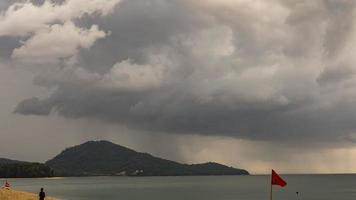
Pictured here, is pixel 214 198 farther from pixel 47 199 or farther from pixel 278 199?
pixel 47 199

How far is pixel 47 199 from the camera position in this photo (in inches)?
3105

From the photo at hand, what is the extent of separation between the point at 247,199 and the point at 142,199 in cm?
3431

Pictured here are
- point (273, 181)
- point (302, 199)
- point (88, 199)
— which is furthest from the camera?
point (302, 199)

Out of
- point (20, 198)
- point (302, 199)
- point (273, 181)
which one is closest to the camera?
point (273, 181)

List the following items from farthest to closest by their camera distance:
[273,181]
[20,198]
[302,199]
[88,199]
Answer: [302,199], [88,199], [20,198], [273,181]

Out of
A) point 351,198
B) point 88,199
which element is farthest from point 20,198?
point 351,198

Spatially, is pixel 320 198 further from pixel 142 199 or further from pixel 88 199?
pixel 88 199

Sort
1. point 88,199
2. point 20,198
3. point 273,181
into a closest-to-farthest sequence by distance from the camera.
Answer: point 273,181
point 20,198
point 88,199

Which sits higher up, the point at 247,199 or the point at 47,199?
the point at 247,199

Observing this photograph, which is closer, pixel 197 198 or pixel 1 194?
pixel 1 194

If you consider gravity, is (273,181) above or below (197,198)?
below

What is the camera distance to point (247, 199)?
572 feet

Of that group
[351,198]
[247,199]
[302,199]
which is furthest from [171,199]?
[351,198]

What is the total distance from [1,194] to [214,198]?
10857cm
